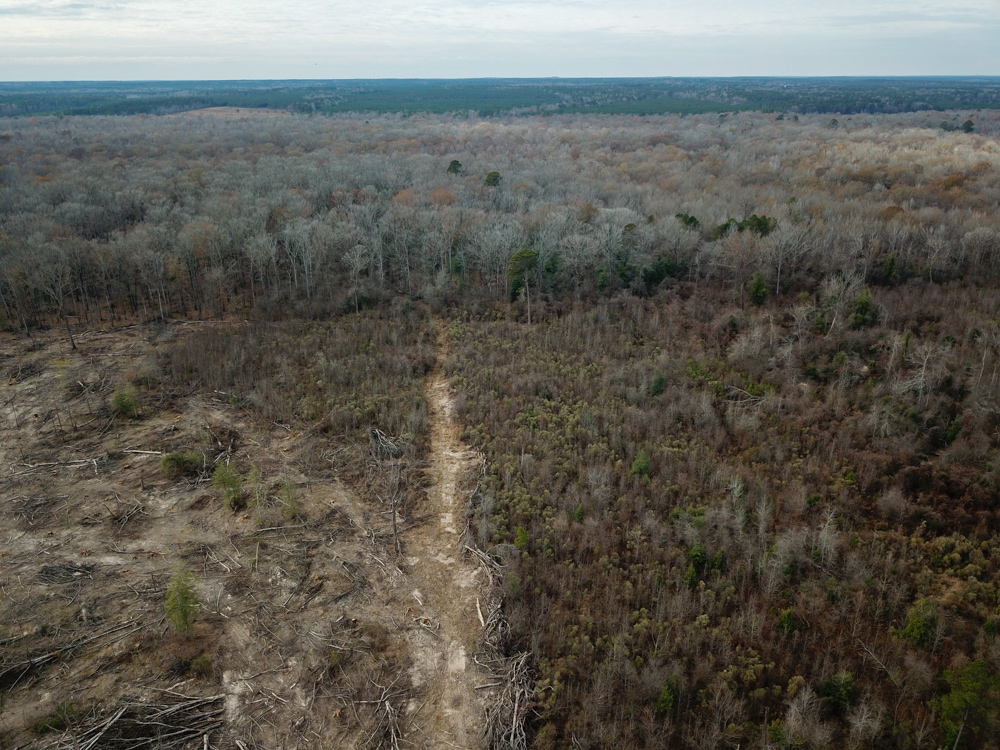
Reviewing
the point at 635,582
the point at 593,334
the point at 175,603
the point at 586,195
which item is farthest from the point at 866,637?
the point at 586,195

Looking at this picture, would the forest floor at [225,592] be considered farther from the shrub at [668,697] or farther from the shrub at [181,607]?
the shrub at [668,697]

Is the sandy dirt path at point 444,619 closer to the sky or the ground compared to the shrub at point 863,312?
closer to the ground

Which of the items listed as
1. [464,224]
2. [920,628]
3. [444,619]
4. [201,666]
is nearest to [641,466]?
[920,628]

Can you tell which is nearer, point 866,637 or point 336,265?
point 866,637

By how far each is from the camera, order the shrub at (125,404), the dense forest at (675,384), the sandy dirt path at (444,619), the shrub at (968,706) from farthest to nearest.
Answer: the shrub at (125,404), the dense forest at (675,384), the sandy dirt path at (444,619), the shrub at (968,706)

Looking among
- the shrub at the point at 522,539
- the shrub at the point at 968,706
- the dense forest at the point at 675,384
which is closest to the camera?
the shrub at the point at 968,706

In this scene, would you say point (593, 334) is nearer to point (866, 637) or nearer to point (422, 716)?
point (866, 637)

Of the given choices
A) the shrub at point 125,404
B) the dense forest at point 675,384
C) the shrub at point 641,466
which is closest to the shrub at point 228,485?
the dense forest at point 675,384
